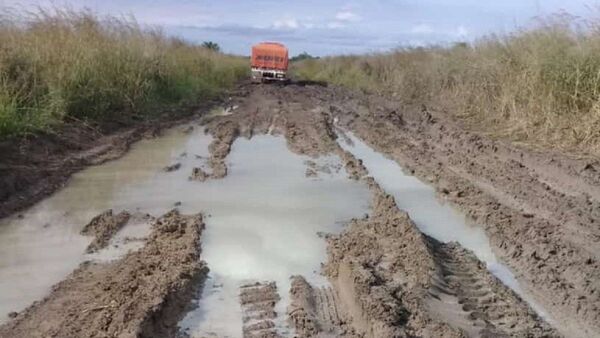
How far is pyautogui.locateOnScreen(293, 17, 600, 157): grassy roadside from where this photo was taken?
13234mm

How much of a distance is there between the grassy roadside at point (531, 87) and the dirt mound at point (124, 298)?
25.8ft

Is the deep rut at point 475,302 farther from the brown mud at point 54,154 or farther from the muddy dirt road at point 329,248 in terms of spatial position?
the brown mud at point 54,154

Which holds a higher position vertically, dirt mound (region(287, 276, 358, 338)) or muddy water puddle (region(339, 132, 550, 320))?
dirt mound (region(287, 276, 358, 338))

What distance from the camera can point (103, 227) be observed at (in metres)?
8.12

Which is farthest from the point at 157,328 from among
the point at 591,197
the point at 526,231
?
the point at 591,197

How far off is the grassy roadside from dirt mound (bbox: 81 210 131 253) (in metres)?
7.48

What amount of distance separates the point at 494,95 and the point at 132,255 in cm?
1266

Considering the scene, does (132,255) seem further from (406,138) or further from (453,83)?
(453,83)

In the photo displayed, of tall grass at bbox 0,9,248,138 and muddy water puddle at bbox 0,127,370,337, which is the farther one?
tall grass at bbox 0,9,248,138

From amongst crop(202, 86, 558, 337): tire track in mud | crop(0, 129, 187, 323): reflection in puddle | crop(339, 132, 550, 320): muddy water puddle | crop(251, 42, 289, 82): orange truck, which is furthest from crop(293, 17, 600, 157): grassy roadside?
crop(251, 42, 289, 82): orange truck

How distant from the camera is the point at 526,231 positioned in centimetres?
798

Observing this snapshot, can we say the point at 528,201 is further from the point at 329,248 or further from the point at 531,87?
the point at 531,87

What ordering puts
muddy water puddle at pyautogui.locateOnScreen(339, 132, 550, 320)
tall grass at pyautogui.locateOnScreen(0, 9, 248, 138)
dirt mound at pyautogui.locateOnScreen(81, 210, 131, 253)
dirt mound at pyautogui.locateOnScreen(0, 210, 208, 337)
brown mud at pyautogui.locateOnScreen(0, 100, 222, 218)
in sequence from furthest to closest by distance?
tall grass at pyautogui.locateOnScreen(0, 9, 248, 138) < brown mud at pyautogui.locateOnScreen(0, 100, 222, 218) < dirt mound at pyautogui.locateOnScreen(81, 210, 131, 253) < muddy water puddle at pyautogui.locateOnScreen(339, 132, 550, 320) < dirt mound at pyautogui.locateOnScreen(0, 210, 208, 337)

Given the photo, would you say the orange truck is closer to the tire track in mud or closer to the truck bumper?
the truck bumper
